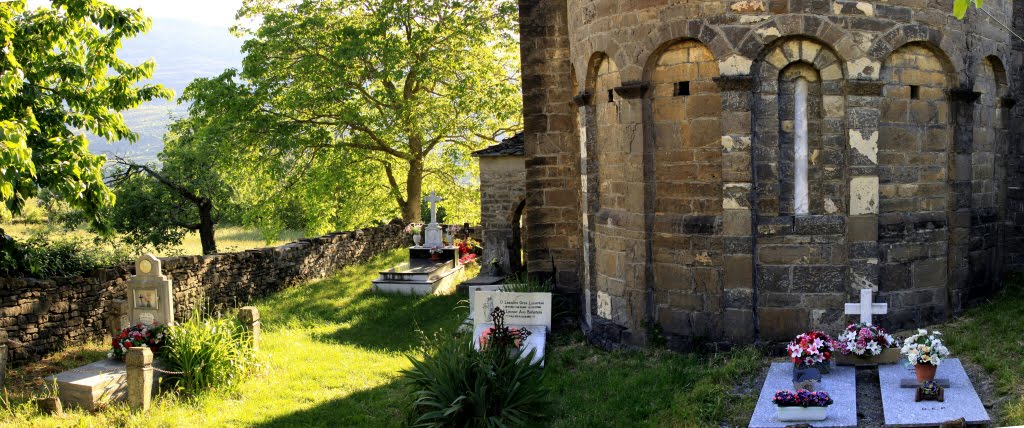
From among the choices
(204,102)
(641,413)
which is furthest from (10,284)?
(204,102)

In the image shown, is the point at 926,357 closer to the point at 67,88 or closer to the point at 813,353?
the point at 813,353

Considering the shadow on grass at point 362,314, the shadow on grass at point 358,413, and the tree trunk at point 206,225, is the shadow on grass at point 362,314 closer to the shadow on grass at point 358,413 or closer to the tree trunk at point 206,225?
the shadow on grass at point 358,413

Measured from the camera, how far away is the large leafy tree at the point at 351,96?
2269cm

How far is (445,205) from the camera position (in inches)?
1074

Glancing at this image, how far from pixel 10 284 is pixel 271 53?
43.3 feet

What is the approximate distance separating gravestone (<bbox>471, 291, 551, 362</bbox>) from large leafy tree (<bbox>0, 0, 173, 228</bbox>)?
511cm

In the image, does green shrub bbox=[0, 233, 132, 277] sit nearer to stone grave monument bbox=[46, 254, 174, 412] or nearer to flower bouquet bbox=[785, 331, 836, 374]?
stone grave monument bbox=[46, 254, 174, 412]

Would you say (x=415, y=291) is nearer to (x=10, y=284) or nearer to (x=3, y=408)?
(x=10, y=284)

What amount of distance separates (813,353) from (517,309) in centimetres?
489

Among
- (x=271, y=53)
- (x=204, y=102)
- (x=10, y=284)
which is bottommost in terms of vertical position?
(x=10, y=284)

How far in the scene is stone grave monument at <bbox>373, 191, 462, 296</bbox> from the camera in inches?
687

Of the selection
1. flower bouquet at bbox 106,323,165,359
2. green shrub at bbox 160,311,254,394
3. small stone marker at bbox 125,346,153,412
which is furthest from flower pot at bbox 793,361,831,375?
flower bouquet at bbox 106,323,165,359

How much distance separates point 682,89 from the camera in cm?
930

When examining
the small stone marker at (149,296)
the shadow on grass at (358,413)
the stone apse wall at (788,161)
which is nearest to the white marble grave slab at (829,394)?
the stone apse wall at (788,161)
